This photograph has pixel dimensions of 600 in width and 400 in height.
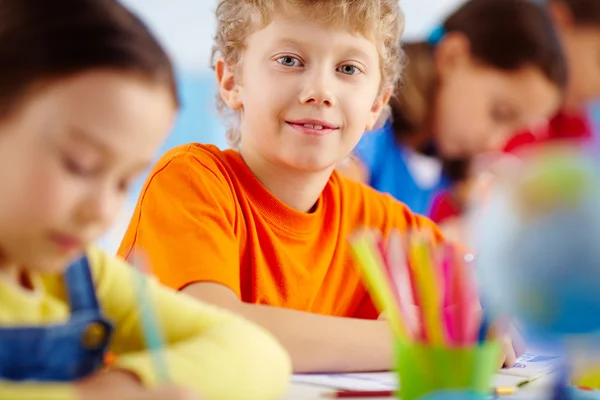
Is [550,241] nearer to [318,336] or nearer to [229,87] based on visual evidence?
[318,336]

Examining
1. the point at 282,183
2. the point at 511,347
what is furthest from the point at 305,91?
the point at 511,347

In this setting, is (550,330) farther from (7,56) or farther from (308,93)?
(308,93)

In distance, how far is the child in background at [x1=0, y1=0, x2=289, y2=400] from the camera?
1.73 ft

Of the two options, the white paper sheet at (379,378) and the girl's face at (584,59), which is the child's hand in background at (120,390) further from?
the girl's face at (584,59)

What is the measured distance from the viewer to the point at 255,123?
1.08m

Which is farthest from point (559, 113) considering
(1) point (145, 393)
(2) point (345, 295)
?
(1) point (145, 393)

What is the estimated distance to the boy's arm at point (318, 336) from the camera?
0.84 meters

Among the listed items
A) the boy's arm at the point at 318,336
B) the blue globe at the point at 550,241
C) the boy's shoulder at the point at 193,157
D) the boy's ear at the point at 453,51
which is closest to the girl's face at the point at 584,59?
the boy's ear at the point at 453,51

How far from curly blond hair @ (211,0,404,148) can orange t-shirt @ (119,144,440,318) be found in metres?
0.17

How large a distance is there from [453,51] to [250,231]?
1.01 metres

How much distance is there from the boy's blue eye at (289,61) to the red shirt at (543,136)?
0.95 meters

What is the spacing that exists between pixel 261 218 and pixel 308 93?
0.16 m

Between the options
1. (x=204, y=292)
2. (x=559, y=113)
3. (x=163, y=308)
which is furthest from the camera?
(x=559, y=113)

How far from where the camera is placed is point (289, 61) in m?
1.05
